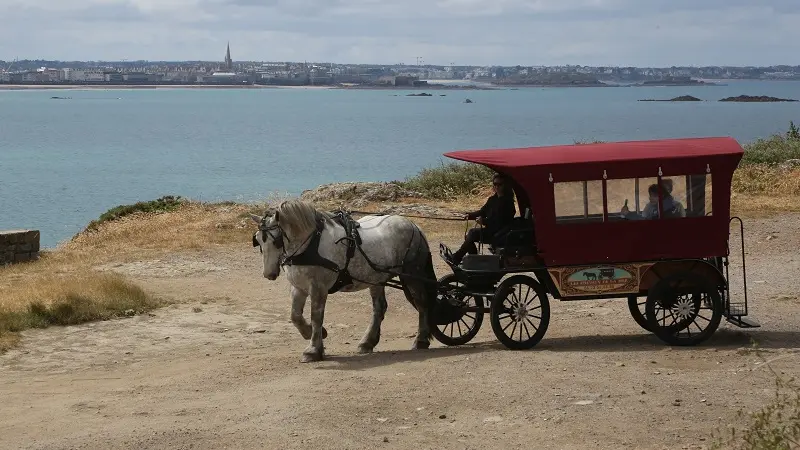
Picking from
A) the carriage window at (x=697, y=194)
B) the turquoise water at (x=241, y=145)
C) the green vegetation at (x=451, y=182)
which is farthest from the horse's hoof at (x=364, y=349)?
the turquoise water at (x=241, y=145)

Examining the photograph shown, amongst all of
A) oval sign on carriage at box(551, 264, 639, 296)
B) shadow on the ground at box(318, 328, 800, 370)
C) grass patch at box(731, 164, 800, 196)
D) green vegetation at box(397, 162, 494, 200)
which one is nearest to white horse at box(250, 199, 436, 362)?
shadow on the ground at box(318, 328, 800, 370)

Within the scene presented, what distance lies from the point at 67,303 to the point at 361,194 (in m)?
15.3

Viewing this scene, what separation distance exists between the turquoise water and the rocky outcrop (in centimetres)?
1301

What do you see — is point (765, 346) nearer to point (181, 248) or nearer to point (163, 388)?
point (163, 388)

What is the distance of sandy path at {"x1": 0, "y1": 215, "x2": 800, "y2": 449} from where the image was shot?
1122cm

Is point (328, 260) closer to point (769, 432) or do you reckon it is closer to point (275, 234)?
point (275, 234)

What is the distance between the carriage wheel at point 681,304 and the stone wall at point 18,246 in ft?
48.9

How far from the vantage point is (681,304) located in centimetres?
1477

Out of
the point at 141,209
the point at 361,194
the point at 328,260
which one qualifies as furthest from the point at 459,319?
the point at 141,209

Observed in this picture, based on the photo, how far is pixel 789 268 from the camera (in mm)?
21406

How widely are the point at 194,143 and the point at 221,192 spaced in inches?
2200

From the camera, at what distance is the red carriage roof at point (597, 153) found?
1427cm

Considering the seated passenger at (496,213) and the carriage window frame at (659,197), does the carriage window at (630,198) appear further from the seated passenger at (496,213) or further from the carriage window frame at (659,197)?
the seated passenger at (496,213)

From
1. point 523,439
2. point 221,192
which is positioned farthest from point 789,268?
point 221,192
